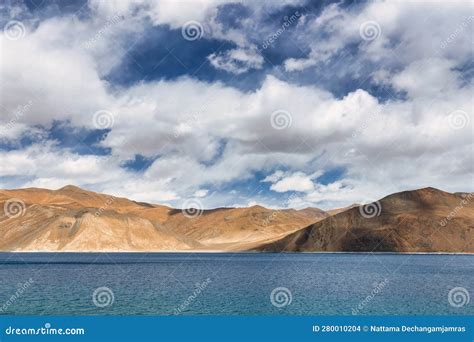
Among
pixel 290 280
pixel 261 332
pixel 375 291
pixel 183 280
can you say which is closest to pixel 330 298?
pixel 375 291

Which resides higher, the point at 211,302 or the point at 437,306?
the point at 211,302

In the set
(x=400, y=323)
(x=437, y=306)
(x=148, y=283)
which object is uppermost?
(x=148, y=283)

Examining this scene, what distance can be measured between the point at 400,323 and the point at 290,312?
22.8m

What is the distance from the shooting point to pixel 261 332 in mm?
21906

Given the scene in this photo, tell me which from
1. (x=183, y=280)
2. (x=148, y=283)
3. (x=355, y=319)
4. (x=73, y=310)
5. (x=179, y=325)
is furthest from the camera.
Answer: (x=183, y=280)

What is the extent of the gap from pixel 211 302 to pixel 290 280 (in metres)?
28.9

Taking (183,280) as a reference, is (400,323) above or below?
below

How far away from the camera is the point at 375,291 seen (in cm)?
6141

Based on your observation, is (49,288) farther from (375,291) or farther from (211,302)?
(375,291)

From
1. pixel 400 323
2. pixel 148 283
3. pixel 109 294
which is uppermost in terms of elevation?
pixel 148 283

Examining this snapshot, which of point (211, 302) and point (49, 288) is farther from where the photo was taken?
point (49, 288)

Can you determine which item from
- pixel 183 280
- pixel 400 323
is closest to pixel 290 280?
pixel 183 280

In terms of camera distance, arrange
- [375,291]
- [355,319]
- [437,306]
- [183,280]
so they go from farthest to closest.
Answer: [183,280], [375,291], [437,306], [355,319]

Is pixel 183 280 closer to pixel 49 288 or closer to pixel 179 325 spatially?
pixel 49 288
